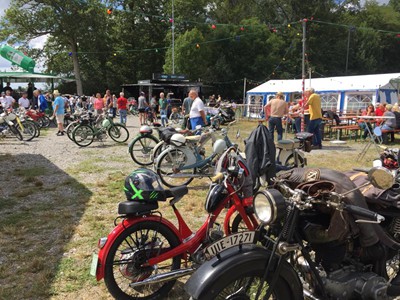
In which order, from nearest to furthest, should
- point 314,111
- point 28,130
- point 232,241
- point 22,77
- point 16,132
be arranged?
point 232,241 < point 314,111 < point 16,132 < point 28,130 < point 22,77

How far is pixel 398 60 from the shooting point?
54344mm

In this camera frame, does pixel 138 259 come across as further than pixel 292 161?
No

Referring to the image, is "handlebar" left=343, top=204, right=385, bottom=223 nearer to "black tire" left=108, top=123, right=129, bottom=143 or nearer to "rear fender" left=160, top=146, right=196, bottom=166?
"rear fender" left=160, top=146, right=196, bottom=166

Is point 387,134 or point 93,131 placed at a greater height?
point 93,131

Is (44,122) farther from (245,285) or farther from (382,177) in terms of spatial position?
(382,177)

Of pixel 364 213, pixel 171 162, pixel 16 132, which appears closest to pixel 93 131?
pixel 16 132

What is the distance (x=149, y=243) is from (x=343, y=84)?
58.0ft

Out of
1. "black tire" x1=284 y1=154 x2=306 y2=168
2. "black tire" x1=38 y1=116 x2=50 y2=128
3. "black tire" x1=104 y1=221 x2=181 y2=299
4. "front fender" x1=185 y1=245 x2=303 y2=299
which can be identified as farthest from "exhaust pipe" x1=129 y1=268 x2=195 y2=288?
"black tire" x1=38 y1=116 x2=50 y2=128

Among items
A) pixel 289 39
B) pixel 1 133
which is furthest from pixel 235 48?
pixel 1 133

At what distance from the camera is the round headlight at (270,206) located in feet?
6.39

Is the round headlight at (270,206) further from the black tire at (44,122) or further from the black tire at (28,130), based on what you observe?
the black tire at (44,122)

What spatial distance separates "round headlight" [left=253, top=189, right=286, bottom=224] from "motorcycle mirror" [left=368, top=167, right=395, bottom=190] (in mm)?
502

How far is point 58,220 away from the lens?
4.64m

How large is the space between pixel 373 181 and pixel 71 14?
35.6 metres
